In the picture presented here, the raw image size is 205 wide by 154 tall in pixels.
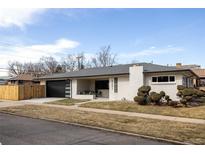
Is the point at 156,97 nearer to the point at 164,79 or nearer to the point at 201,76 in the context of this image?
the point at 164,79

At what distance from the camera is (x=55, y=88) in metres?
28.8

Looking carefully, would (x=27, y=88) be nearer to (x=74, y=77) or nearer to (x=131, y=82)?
(x=74, y=77)

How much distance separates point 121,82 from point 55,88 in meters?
9.28

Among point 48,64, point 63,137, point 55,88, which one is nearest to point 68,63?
point 48,64

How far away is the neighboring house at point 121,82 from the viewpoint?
1972 centimetres

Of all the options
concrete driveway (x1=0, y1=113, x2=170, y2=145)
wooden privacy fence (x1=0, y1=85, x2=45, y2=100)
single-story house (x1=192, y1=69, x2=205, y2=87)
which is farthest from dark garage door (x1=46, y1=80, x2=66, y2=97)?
single-story house (x1=192, y1=69, x2=205, y2=87)

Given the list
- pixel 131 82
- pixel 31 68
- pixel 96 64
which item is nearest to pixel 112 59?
pixel 96 64

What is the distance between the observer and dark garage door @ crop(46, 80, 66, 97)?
27.9m

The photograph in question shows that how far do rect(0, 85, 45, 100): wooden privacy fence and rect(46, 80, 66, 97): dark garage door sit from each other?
0.68 meters

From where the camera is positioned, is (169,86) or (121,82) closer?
(169,86)

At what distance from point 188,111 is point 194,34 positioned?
6278 mm

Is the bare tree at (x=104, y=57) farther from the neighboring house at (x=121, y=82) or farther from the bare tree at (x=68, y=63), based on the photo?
the neighboring house at (x=121, y=82)

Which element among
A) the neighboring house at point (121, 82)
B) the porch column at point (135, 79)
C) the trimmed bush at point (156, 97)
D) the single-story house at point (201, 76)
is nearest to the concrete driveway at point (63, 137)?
the trimmed bush at point (156, 97)

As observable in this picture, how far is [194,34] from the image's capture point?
18547 mm
